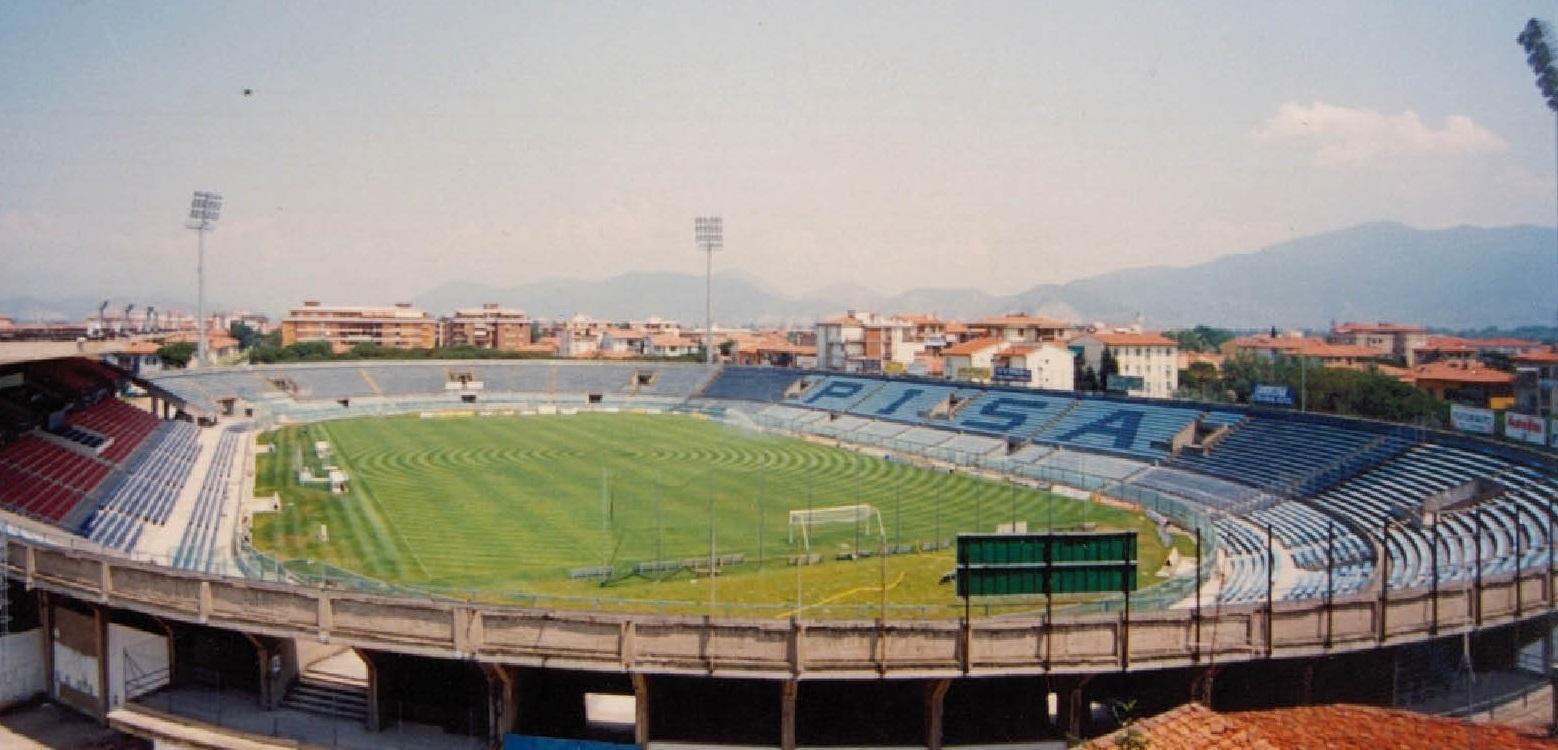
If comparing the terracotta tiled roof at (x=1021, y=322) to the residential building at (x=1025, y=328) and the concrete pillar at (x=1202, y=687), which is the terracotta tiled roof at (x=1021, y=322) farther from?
the concrete pillar at (x=1202, y=687)

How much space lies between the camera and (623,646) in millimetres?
17453

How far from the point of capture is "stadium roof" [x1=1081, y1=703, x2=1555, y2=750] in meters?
13.8

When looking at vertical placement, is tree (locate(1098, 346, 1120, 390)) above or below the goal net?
above

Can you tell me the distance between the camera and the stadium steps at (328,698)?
20344mm

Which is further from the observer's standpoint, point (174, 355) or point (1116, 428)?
point (174, 355)

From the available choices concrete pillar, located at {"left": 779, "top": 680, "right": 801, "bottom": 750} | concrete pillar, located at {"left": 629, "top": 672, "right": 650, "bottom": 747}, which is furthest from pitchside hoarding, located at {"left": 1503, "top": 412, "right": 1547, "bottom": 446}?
concrete pillar, located at {"left": 629, "top": 672, "right": 650, "bottom": 747}

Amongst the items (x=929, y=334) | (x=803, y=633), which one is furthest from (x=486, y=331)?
(x=803, y=633)

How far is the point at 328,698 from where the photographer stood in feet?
68.3

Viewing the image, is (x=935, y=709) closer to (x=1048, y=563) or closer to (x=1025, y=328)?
(x=1048, y=563)

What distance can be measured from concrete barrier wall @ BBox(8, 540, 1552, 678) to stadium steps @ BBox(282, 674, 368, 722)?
264 cm

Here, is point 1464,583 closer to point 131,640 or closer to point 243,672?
point 243,672

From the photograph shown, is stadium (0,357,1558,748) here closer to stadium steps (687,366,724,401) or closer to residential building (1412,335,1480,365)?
stadium steps (687,366,724,401)

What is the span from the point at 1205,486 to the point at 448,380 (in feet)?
234

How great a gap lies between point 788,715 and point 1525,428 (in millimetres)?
33092
